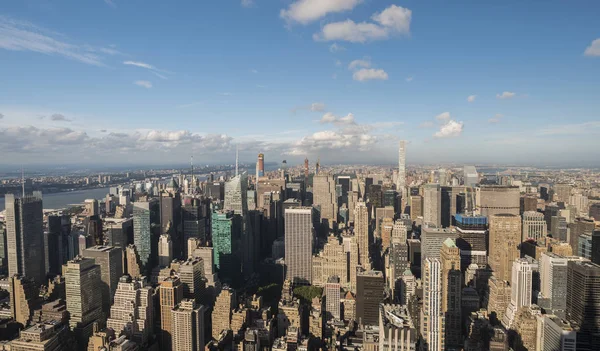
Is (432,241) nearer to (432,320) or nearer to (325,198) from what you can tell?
(432,320)

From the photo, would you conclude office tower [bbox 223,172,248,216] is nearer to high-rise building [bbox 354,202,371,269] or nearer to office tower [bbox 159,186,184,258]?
office tower [bbox 159,186,184,258]

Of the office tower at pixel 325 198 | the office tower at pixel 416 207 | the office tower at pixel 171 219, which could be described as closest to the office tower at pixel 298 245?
the office tower at pixel 171 219

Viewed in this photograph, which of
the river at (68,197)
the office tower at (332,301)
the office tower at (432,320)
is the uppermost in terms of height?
the river at (68,197)

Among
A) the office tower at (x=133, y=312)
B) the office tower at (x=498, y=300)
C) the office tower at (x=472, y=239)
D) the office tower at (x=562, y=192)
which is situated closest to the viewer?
the office tower at (x=133, y=312)

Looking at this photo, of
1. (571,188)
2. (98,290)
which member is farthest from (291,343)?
(571,188)

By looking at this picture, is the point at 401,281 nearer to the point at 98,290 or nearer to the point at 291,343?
the point at 291,343

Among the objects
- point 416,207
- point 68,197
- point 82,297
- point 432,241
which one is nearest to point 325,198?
point 416,207

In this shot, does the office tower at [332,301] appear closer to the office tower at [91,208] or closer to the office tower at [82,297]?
the office tower at [82,297]
